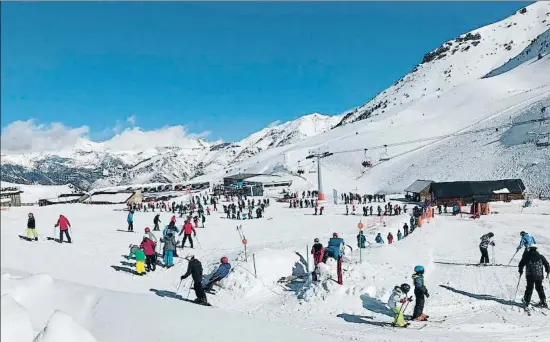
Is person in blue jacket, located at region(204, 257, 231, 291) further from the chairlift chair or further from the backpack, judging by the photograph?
the chairlift chair

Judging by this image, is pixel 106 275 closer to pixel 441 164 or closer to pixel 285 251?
pixel 285 251

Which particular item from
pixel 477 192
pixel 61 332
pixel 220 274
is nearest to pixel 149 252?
pixel 220 274

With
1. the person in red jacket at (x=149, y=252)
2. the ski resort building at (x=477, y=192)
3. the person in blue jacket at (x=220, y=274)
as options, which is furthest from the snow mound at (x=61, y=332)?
the ski resort building at (x=477, y=192)

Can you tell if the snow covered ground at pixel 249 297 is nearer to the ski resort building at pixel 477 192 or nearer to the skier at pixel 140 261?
the skier at pixel 140 261

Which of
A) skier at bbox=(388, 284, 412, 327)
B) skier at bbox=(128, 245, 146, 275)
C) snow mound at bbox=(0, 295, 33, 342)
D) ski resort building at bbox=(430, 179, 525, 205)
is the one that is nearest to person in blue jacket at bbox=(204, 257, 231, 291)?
skier at bbox=(128, 245, 146, 275)

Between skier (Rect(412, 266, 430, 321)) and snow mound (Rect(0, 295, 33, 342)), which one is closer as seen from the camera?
snow mound (Rect(0, 295, 33, 342))

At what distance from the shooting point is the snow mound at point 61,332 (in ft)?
18.3

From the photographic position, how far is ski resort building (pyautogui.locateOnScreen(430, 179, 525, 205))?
49.0 metres

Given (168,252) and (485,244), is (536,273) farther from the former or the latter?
(168,252)

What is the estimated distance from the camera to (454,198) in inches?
1932

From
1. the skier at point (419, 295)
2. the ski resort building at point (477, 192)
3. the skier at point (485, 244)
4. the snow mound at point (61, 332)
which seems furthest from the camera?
the ski resort building at point (477, 192)

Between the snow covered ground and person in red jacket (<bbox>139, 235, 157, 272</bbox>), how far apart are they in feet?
1.02

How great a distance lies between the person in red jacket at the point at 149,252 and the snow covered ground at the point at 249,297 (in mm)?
310

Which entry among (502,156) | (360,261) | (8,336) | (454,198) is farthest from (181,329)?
(502,156)
